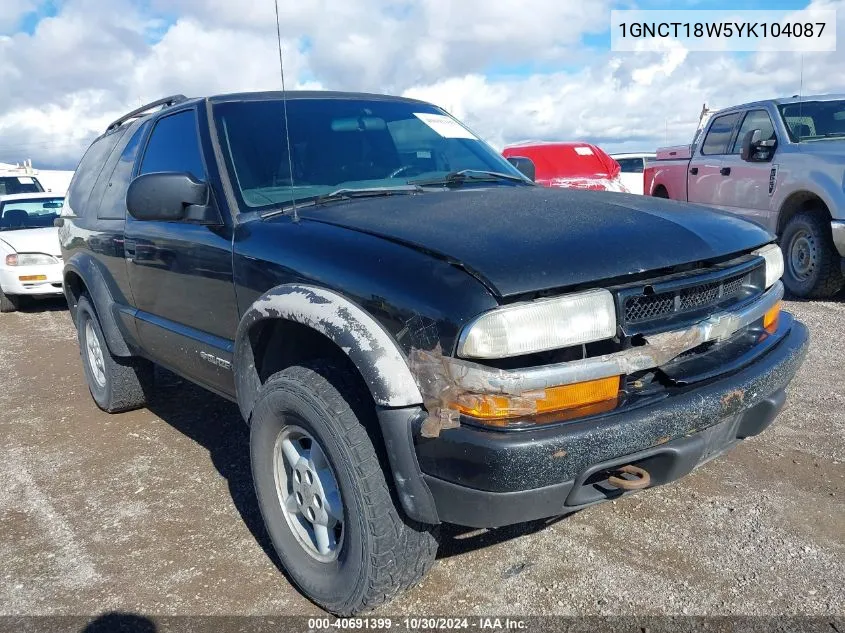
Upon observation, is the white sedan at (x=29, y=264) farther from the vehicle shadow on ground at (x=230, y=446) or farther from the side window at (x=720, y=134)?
the side window at (x=720, y=134)

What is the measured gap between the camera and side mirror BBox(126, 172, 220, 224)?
2871mm

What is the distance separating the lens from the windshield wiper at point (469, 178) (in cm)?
316

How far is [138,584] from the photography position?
2.74m

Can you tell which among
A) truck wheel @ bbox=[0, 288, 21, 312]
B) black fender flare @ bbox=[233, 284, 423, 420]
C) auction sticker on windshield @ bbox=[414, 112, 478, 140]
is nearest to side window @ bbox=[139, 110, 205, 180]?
black fender flare @ bbox=[233, 284, 423, 420]

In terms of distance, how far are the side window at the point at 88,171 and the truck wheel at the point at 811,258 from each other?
5592 mm

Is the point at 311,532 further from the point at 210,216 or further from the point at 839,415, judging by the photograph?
the point at 839,415

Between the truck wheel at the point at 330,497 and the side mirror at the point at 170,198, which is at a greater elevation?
the side mirror at the point at 170,198

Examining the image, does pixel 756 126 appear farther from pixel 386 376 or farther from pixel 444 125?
pixel 386 376

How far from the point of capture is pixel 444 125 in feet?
12.1

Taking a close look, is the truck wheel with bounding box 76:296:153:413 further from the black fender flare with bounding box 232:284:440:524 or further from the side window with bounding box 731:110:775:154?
the side window with bounding box 731:110:775:154

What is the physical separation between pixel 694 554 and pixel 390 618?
120 cm

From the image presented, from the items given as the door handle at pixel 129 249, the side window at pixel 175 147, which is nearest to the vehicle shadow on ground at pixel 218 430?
the door handle at pixel 129 249

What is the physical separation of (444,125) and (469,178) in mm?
558

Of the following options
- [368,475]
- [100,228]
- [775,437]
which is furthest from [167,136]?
[775,437]
